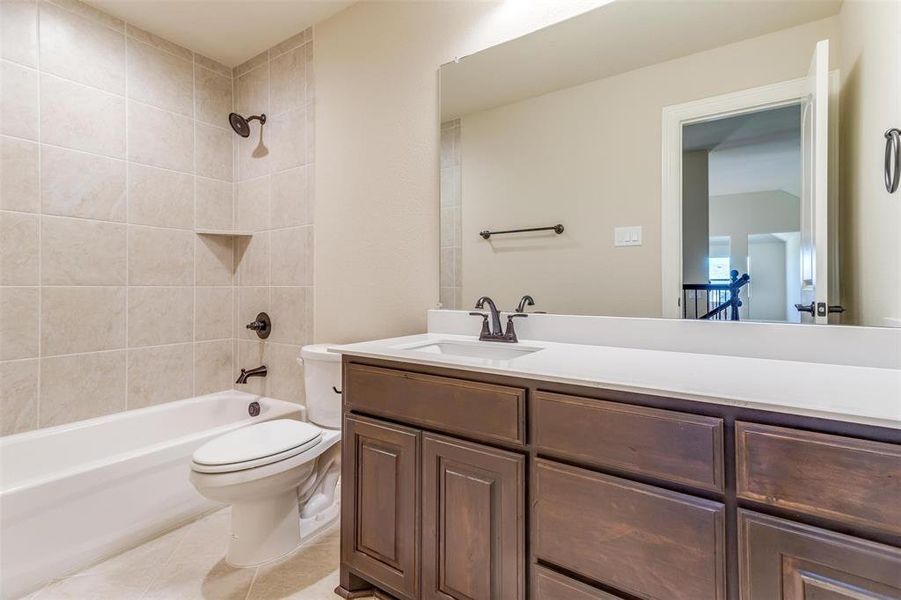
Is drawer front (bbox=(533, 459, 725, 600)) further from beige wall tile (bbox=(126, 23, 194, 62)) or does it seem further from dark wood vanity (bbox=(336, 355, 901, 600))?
beige wall tile (bbox=(126, 23, 194, 62))

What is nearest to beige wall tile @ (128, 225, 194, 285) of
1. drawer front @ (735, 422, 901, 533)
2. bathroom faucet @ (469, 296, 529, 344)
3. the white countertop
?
the white countertop

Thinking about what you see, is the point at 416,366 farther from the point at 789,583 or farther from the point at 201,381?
the point at 201,381

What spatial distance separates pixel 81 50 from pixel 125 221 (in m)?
0.85

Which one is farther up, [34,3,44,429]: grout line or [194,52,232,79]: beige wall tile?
[194,52,232,79]: beige wall tile

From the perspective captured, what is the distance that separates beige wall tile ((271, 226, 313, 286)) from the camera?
2.36m

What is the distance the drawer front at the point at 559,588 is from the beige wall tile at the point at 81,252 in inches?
96.8

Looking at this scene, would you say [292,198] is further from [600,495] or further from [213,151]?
[600,495]

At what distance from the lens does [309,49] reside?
234 centimetres

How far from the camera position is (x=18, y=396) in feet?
6.15

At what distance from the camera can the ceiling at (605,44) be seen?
1.24 metres

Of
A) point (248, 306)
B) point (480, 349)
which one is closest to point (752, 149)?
point (480, 349)

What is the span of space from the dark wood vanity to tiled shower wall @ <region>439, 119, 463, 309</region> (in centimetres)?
61

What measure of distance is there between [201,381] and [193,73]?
6.25 feet

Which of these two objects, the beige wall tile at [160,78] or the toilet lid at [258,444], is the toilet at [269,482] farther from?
the beige wall tile at [160,78]
